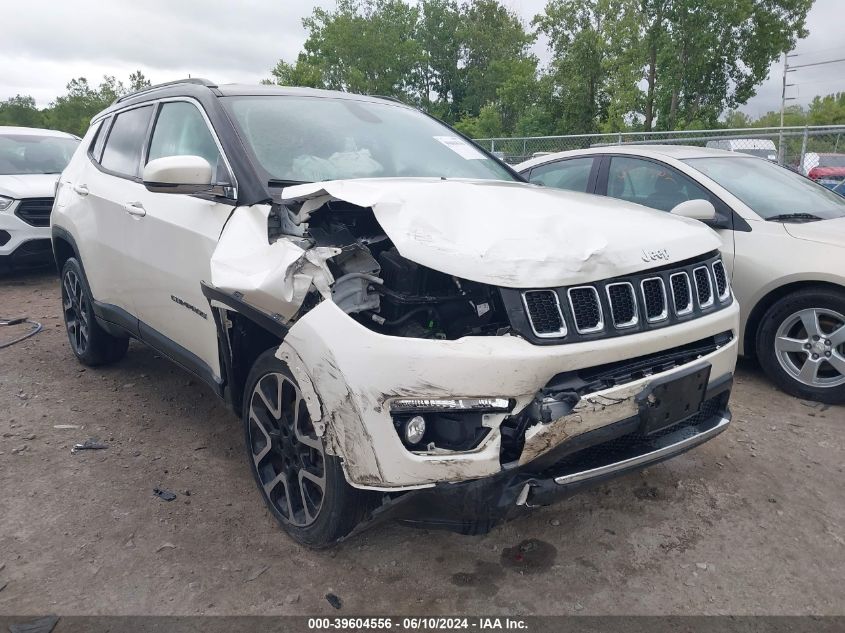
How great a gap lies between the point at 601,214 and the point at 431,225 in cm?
76

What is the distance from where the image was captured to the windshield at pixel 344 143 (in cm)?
299

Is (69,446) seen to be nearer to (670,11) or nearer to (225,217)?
(225,217)

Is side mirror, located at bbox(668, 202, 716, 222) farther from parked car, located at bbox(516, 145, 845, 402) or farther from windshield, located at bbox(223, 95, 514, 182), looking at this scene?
windshield, located at bbox(223, 95, 514, 182)

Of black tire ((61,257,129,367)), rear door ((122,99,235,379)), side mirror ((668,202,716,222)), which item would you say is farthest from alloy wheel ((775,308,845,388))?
black tire ((61,257,129,367))

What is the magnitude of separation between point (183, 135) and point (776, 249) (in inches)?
142

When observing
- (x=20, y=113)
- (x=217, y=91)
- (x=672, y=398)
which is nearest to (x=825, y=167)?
(x=672, y=398)

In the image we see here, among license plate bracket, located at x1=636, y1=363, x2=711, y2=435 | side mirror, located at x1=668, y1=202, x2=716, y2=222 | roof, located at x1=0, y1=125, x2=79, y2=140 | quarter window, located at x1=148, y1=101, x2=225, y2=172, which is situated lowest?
license plate bracket, located at x1=636, y1=363, x2=711, y2=435

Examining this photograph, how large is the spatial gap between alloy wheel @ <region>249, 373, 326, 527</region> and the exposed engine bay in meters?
0.46

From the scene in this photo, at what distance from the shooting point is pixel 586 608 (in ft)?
Answer: 7.58

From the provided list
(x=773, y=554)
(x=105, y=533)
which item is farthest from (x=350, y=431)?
(x=773, y=554)

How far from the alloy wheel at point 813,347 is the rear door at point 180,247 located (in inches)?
137

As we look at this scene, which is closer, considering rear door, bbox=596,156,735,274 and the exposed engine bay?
the exposed engine bay

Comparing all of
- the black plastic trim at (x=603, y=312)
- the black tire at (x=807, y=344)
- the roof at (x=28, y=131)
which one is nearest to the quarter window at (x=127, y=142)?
the black plastic trim at (x=603, y=312)

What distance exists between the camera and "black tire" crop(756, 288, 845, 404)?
403 centimetres
